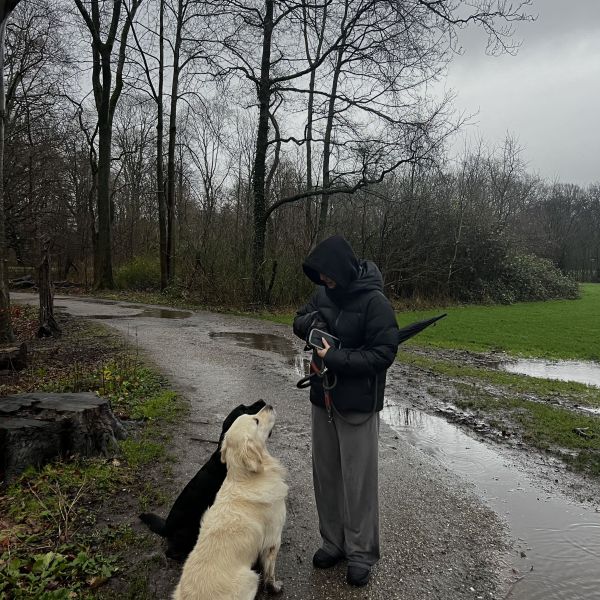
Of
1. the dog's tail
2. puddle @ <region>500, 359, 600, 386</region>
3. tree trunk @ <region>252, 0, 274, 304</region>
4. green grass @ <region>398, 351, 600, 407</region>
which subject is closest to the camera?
the dog's tail

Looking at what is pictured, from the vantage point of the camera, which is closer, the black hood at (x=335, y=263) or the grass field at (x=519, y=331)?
the black hood at (x=335, y=263)

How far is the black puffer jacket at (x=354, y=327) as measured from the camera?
10.6 feet

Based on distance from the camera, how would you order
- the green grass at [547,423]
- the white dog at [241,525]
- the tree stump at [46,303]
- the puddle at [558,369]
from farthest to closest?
1. the tree stump at [46,303]
2. the puddle at [558,369]
3. the green grass at [547,423]
4. the white dog at [241,525]

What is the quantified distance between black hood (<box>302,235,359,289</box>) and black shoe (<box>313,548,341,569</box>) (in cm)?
207

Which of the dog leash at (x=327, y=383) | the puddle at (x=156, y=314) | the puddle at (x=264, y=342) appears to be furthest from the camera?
the puddle at (x=156, y=314)

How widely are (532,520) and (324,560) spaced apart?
7.44ft

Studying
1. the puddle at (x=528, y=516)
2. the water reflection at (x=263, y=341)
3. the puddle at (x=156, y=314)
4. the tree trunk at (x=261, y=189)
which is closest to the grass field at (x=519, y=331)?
the water reflection at (x=263, y=341)

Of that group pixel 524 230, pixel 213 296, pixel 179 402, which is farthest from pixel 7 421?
pixel 524 230

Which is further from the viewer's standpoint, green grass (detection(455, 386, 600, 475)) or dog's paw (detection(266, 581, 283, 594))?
green grass (detection(455, 386, 600, 475))

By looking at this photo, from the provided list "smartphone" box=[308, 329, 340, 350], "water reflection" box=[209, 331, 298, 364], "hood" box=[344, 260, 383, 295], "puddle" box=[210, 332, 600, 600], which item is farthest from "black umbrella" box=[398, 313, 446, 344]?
"water reflection" box=[209, 331, 298, 364]

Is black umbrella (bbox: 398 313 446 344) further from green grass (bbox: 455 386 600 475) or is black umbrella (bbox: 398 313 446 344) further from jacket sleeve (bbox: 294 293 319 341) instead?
green grass (bbox: 455 386 600 475)

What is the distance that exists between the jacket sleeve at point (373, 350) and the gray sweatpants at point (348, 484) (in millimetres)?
407

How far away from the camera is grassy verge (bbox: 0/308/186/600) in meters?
3.36

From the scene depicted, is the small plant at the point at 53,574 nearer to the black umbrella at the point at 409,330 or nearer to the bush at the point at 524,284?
the black umbrella at the point at 409,330
